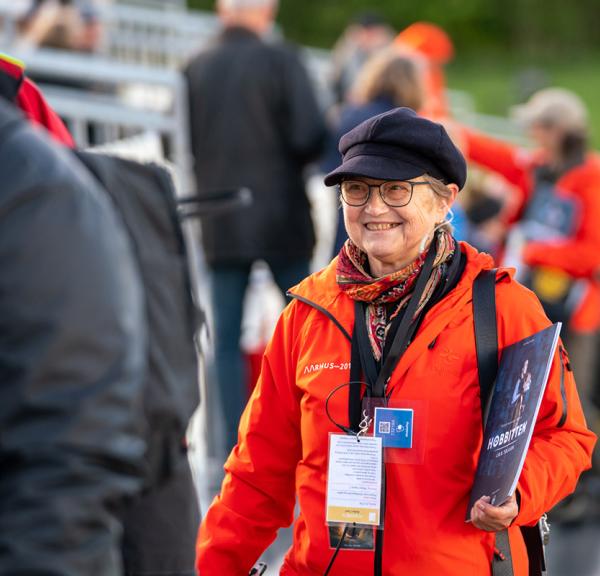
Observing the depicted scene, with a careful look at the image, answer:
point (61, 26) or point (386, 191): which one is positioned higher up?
point (61, 26)

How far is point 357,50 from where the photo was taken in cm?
945

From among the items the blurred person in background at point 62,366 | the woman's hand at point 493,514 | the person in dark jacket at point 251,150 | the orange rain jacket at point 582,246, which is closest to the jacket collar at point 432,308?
the woman's hand at point 493,514

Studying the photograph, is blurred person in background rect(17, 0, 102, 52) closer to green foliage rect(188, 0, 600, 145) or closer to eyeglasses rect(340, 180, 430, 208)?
eyeglasses rect(340, 180, 430, 208)

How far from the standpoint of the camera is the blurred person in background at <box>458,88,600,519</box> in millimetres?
6410

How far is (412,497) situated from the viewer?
8.85 feet

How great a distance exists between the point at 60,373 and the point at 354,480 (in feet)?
4.31

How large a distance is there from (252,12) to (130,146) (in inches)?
50.0

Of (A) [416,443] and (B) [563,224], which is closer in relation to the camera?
(A) [416,443]

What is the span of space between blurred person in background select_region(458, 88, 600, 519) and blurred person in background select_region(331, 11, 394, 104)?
7.03 ft

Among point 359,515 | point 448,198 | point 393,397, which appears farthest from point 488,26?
point 359,515

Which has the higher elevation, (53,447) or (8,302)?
(8,302)

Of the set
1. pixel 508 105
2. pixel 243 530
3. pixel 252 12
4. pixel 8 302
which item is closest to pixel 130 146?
pixel 252 12

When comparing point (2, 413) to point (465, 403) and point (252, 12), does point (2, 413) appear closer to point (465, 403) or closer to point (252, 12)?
point (465, 403)

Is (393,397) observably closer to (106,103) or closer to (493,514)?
(493,514)
